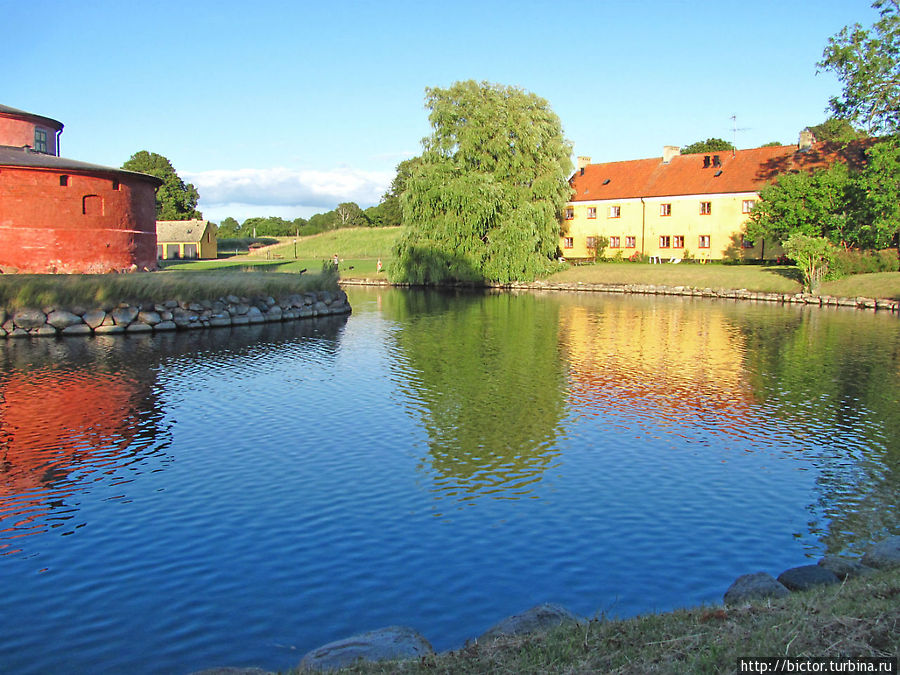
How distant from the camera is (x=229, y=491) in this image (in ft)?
35.2

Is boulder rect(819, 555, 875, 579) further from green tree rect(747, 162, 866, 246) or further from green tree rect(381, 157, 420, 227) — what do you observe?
green tree rect(381, 157, 420, 227)

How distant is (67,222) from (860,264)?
1791 inches

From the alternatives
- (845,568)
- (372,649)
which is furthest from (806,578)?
(372,649)

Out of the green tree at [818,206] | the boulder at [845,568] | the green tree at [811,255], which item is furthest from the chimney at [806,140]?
the boulder at [845,568]

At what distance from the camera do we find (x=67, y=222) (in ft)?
141

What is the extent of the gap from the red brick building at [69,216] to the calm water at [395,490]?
74.9ft

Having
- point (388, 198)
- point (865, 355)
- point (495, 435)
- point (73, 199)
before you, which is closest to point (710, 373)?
point (865, 355)

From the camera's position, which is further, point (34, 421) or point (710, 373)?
point (710, 373)

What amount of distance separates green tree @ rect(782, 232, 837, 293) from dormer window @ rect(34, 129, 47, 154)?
5003 centimetres

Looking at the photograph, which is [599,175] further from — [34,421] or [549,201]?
[34,421]

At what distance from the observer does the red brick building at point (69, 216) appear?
41688mm

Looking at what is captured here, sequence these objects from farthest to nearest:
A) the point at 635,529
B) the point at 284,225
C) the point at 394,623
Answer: the point at 284,225
the point at 635,529
the point at 394,623

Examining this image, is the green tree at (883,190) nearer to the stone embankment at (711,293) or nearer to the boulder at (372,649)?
the stone embankment at (711,293)

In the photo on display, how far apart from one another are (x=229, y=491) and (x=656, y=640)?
707cm
